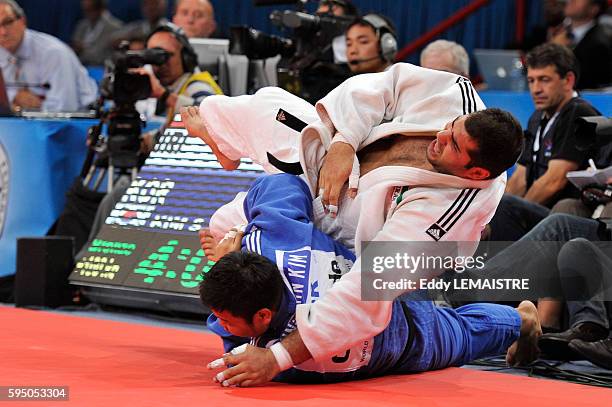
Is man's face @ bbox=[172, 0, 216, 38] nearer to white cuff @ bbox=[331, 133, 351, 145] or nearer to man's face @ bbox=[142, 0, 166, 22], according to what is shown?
man's face @ bbox=[142, 0, 166, 22]

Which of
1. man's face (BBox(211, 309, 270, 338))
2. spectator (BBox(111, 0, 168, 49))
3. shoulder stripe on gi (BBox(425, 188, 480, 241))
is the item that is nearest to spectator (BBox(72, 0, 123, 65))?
spectator (BBox(111, 0, 168, 49))

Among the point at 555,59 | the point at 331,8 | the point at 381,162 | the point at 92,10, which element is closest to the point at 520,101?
the point at 555,59

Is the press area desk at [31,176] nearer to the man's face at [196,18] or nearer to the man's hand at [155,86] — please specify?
the man's hand at [155,86]

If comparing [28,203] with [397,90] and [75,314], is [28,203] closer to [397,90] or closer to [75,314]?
[75,314]

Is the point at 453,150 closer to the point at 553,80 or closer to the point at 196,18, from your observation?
the point at 553,80

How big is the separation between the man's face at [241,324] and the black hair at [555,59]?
243 centimetres

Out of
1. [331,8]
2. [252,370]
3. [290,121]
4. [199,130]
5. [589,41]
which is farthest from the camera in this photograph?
[589,41]

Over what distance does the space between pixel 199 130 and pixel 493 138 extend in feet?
3.84

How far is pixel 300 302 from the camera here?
324 cm

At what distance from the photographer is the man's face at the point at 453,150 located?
3.09 metres

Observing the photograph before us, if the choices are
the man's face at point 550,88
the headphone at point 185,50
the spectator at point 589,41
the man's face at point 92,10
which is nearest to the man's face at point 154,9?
the man's face at point 92,10

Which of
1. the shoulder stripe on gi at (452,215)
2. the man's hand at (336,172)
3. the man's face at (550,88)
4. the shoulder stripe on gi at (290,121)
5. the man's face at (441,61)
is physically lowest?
the shoulder stripe on gi at (452,215)

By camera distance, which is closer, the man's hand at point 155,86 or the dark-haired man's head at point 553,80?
the dark-haired man's head at point 553,80

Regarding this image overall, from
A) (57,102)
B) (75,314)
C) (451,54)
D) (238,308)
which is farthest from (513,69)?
(238,308)
